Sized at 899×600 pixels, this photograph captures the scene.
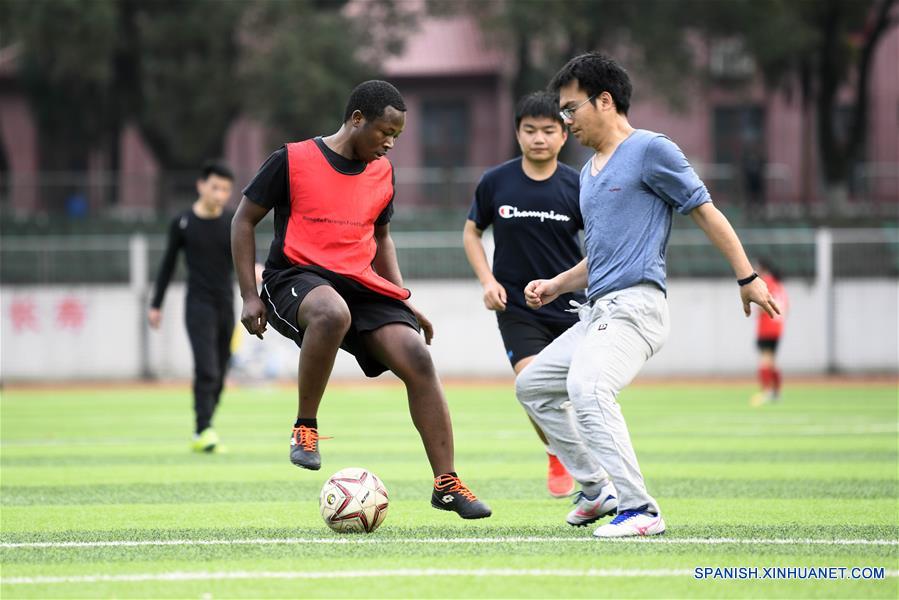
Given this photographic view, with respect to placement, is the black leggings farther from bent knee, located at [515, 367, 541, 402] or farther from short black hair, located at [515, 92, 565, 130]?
bent knee, located at [515, 367, 541, 402]

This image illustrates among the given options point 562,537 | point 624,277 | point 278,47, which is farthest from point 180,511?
point 278,47

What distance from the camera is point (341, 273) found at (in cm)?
700

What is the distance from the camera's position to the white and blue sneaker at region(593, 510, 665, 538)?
6.47 meters

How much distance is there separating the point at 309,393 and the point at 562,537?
1.43 metres

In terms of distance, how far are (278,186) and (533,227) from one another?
7.15 feet

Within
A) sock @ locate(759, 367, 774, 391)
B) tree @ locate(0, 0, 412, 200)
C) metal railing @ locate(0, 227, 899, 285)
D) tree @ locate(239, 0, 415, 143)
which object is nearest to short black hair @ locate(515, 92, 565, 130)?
sock @ locate(759, 367, 774, 391)

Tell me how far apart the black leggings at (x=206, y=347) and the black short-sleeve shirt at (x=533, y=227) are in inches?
162

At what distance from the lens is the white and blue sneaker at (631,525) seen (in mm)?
6469

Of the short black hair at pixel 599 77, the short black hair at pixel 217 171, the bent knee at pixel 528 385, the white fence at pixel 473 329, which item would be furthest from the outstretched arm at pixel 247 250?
the white fence at pixel 473 329

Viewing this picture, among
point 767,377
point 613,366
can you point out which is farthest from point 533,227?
point 767,377

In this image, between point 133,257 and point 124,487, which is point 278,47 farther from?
point 124,487

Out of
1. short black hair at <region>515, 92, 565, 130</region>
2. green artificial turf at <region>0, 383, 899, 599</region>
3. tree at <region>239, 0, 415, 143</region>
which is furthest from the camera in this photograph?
tree at <region>239, 0, 415, 143</region>

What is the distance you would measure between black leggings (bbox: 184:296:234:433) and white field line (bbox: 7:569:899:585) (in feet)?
21.3

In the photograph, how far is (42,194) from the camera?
36.6 meters
